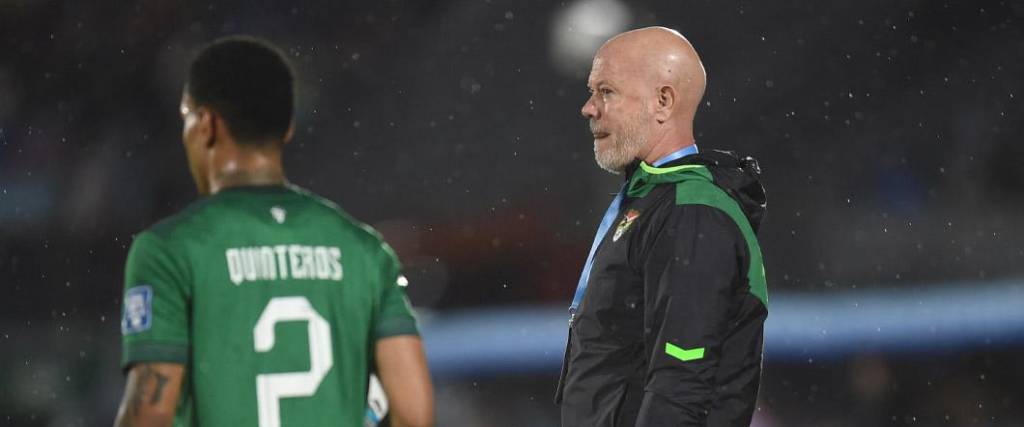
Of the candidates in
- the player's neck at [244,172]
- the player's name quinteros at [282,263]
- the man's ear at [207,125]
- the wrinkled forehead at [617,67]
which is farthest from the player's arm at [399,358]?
the wrinkled forehead at [617,67]

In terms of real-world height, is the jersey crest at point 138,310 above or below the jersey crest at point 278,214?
below

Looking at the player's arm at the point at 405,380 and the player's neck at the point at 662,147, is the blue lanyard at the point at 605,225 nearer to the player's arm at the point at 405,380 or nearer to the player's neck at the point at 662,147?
the player's neck at the point at 662,147

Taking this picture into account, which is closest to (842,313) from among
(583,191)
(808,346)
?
(808,346)

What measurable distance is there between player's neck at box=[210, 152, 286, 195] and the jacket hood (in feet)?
3.29

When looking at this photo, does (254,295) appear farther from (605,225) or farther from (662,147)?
(662,147)

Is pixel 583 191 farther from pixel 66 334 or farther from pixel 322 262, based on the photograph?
pixel 322 262

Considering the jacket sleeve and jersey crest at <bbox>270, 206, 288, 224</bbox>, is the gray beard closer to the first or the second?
the jacket sleeve

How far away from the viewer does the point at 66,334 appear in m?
8.20

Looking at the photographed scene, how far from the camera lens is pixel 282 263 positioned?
1915mm

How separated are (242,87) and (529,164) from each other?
628 cm

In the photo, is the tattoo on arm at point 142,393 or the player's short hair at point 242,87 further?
the player's short hair at point 242,87

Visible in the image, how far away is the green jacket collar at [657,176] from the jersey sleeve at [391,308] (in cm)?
83

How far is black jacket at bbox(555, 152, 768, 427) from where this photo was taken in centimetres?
245

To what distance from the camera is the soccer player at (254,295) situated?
1.84m
